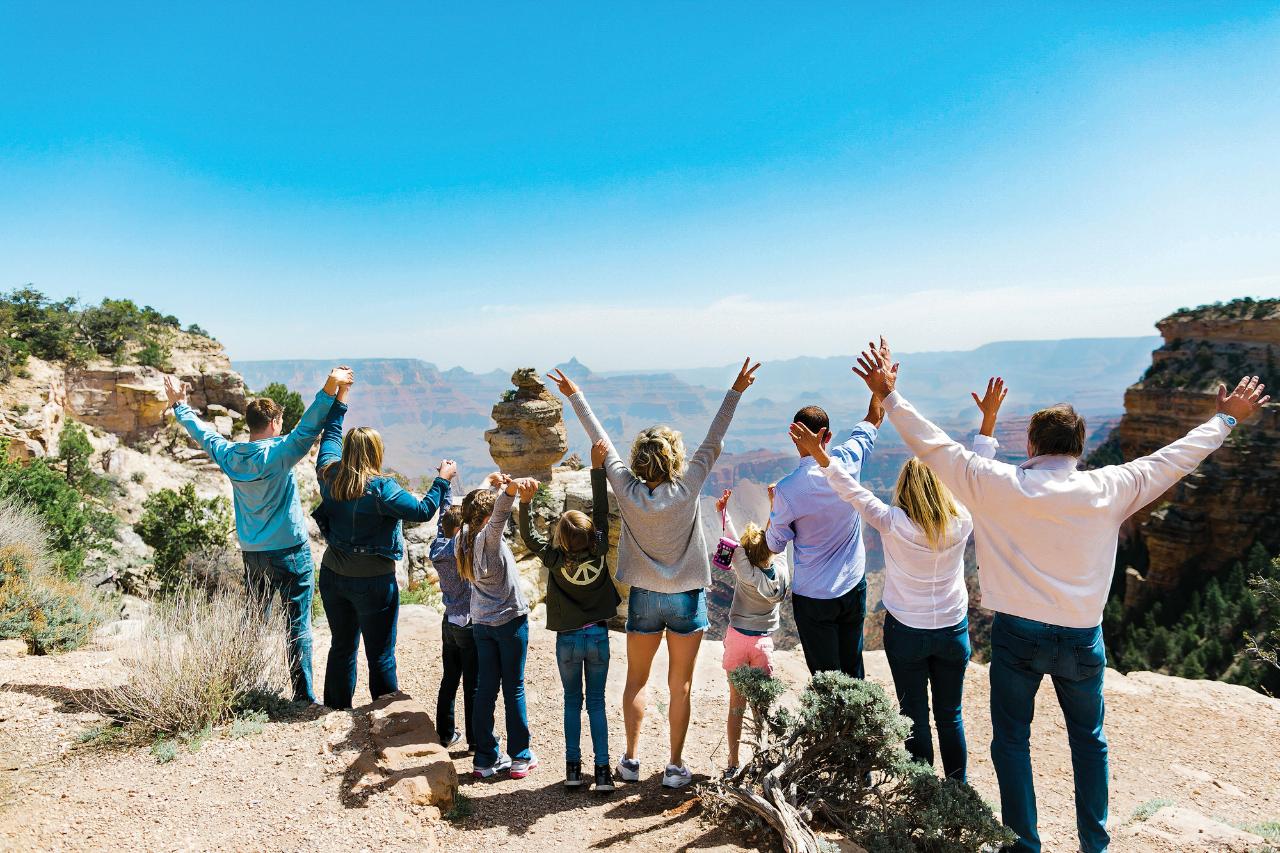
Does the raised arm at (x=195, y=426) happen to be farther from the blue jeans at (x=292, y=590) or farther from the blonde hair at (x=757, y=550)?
the blonde hair at (x=757, y=550)

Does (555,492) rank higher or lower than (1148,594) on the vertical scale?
higher

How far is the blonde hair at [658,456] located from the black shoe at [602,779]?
1880mm

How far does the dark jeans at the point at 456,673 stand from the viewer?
472 centimetres

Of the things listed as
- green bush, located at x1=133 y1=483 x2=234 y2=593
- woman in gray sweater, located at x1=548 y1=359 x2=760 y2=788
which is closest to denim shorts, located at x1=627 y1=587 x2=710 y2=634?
woman in gray sweater, located at x1=548 y1=359 x2=760 y2=788

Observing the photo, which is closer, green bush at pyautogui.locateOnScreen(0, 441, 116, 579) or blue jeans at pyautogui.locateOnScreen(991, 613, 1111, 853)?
blue jeans at pyautogui.locateOnScreen(991, 613, 1111, 853)

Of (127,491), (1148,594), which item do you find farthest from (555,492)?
(1148,594)

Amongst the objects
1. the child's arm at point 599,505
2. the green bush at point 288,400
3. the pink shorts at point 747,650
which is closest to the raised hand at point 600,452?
the child's arm at point 599,505

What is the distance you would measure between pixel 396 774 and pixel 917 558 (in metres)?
3.26

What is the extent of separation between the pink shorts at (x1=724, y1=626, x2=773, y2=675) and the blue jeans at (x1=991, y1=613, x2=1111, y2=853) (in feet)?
4.55

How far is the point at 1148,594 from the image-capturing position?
4381cm

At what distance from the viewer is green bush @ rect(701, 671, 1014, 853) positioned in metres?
3.37

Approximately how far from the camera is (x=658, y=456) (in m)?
3.91

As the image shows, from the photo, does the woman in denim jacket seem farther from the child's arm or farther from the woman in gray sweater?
the woman in gray sweater

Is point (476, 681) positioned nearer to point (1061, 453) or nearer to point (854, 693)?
point (854, 693)
